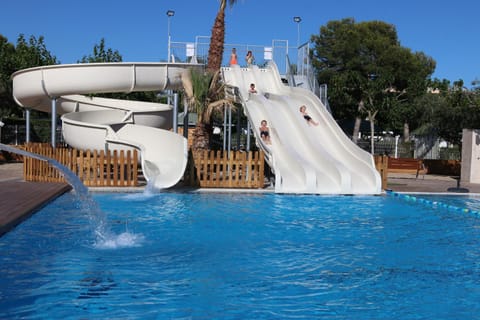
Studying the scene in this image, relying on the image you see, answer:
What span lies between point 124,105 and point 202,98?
21.8 ft

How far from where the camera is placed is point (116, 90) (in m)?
16.3

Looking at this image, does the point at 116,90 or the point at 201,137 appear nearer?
the point at 116,90

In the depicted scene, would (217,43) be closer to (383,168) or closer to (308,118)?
(308,118)

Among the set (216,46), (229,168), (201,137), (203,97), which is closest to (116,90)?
(203,97)

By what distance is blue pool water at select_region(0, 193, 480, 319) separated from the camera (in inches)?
186

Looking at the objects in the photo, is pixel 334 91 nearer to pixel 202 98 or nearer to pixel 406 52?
pixel 406 52

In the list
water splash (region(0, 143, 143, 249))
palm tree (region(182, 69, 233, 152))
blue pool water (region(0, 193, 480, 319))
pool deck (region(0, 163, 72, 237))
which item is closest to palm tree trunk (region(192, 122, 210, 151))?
palm tree (region(182, 69, 233, 152))

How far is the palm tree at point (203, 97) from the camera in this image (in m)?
16.2

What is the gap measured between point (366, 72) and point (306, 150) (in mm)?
25493

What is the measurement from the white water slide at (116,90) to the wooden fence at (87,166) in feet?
1.39

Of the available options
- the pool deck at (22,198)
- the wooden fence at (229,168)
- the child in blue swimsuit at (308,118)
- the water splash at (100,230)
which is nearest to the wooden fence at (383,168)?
the child in blue swimsuit at (308,118)

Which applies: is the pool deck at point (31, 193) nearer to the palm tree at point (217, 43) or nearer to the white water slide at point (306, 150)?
the white water slide at point (306, 150)

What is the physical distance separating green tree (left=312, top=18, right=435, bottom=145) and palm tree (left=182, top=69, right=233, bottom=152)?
2101 cm

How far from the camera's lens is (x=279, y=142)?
49.8 ft
